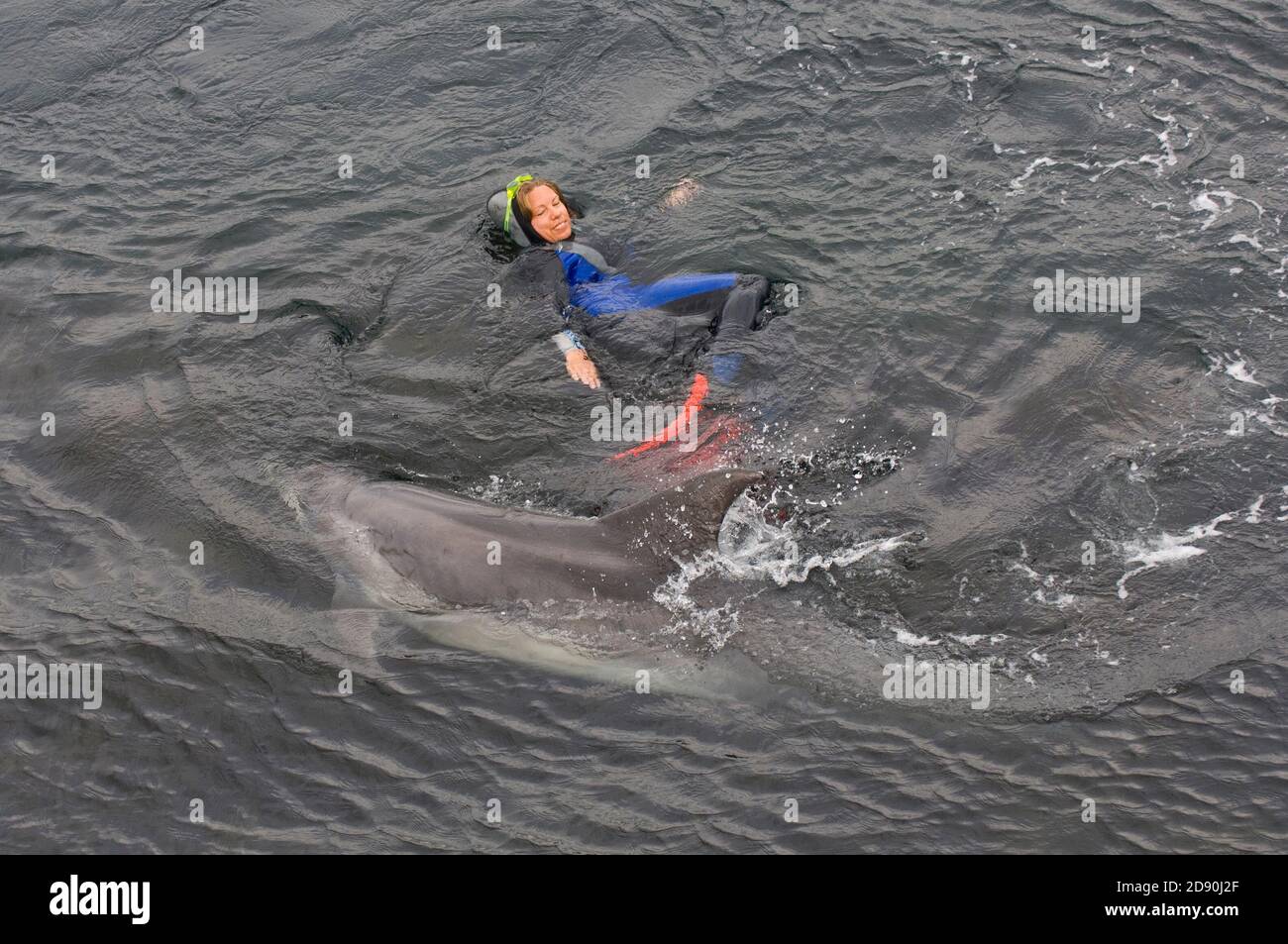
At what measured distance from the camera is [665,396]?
9523 millimetres

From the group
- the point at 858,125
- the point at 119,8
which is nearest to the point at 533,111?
the point at 858,125

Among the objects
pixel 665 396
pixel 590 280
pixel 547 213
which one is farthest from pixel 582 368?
pixel 547 213

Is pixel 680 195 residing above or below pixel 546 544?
above

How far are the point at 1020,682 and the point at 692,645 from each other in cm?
196

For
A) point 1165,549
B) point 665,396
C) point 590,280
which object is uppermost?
point 590,280

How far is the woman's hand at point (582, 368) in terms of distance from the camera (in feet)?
31.6

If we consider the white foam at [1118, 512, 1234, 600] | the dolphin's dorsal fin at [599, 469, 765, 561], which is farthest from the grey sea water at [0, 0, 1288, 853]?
the dolphin's dorsal fin at [599, 469, 765, 561]

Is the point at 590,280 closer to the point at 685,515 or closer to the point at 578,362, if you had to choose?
the point at 578,362

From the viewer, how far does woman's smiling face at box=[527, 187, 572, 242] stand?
10.5 m

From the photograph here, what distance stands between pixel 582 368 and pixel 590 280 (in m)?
1.27

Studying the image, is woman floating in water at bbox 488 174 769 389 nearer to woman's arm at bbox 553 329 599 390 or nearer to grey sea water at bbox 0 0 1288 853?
woman's arm at bbox 553 329 599 390

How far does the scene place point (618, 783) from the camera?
699cm

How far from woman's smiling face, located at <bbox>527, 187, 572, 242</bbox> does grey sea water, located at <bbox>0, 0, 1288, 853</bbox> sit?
2.16 ft
